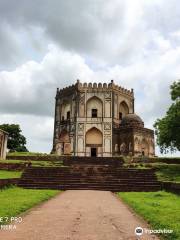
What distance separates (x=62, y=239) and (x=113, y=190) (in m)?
11.8

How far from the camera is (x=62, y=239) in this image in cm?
546

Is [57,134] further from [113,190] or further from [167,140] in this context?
[113,190]

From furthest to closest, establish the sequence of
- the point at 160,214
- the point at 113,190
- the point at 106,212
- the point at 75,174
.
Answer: the point at 75,174 < the point at 113,190 < the point at 106,212 < the point at 160,214

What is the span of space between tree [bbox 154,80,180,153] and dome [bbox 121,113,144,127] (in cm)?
1546

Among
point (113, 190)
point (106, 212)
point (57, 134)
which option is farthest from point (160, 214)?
point (57, 134)

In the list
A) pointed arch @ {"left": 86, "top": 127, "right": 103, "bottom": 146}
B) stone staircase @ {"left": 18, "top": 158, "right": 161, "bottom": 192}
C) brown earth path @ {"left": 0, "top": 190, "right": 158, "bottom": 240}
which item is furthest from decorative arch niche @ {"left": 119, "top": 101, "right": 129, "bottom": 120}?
brown earth path @ {"left": 0, "top": 190, "right": 158, "bottom": 240}

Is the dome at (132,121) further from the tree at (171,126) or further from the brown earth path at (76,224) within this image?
the brown earth path at (76,224)

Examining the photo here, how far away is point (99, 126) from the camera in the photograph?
4172 centimetres

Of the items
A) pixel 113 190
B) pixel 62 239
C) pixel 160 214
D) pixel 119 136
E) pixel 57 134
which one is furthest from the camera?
pixel 57 134

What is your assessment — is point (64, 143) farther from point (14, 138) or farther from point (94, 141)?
point (14, 138)

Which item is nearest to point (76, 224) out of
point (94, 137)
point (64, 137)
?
point (94, 137)

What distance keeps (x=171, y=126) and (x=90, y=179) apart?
775 cm

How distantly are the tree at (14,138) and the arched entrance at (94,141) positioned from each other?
16.6 meters

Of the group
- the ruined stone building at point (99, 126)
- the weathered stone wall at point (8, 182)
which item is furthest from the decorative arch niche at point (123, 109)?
the weathered stone wall at point (8, 182)
